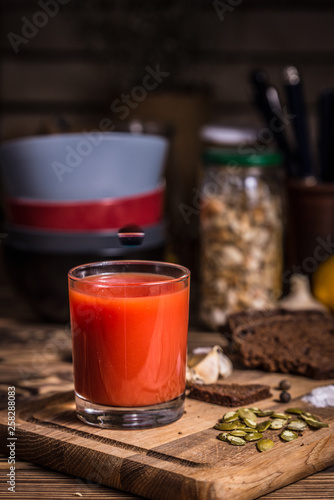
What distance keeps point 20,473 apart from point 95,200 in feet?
2.29

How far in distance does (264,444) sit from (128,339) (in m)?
0.21

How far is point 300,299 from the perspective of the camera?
157 cm

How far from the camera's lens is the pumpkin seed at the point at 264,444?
2.98 feet

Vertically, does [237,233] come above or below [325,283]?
above

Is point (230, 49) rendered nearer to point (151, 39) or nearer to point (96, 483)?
point (151, 39)

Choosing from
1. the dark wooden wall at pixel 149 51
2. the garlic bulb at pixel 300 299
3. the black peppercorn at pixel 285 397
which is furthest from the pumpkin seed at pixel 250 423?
the dark wooden wall at pixel 149 51

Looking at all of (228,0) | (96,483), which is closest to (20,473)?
(96,483)

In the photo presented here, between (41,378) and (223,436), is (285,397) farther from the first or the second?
(41,378)

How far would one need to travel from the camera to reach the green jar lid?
1.53 metres

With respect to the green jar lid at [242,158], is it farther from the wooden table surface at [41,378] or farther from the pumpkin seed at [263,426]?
the pumpkin seed at [263,426]

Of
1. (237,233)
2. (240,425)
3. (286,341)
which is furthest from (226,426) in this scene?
(237,233)

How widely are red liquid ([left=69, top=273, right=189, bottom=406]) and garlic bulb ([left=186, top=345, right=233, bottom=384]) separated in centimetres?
17

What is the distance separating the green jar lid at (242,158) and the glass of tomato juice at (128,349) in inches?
22.1

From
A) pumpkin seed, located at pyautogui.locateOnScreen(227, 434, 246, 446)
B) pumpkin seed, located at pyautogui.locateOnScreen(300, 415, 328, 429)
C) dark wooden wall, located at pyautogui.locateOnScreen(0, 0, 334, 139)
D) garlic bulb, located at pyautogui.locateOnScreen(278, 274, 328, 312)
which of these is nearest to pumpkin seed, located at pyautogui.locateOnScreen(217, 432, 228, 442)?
pumpkin seed, located at pyautogui.locateOnScreen(227, 434, 246, 446)
